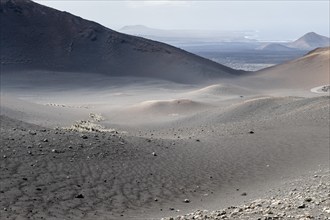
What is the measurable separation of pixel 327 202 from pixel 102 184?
16.3 ft

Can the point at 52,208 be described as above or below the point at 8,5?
below

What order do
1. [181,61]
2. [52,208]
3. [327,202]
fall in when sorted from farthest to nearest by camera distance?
[181,61] < [52,208] < [327,202]

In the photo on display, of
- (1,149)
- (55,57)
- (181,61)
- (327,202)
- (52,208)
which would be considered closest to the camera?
(327,202)

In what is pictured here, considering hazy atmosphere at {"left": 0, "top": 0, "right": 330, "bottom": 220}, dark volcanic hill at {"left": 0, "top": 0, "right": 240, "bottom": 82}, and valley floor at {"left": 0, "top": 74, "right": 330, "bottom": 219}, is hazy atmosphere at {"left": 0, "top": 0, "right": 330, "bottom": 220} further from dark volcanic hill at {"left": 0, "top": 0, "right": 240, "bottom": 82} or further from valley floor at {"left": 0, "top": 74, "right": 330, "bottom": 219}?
dark volcanic hill at {"left": 0, "top": 0, "right": 240, "bottom": 82}

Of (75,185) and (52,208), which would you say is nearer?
(52,208)

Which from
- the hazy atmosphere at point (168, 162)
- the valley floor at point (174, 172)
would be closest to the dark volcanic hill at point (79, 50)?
the hazy atmosphere at point (168, 162)

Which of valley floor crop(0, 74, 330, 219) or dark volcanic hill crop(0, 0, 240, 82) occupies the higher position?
dark volcanic hill crop(0, 0, 240, 82)

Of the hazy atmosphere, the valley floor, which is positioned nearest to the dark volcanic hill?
the hazy atmosphere

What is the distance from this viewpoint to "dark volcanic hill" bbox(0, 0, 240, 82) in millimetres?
55406

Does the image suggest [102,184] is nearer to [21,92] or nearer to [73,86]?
[21,92]

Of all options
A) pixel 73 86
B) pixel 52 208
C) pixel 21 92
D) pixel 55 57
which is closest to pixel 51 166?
pixel 52 208

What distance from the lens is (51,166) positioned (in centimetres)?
1189

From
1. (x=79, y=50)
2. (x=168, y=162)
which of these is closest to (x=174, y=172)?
(x=168, y=162)

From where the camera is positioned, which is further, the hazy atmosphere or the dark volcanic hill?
the dark volcanic hill
